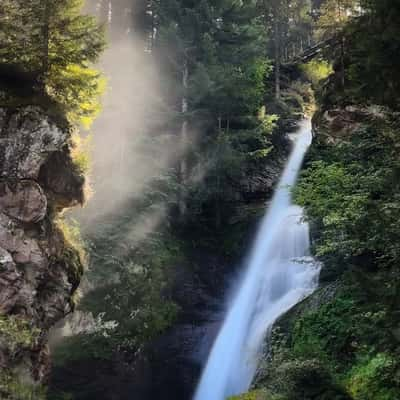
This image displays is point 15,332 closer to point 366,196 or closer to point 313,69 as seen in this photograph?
point 366,196

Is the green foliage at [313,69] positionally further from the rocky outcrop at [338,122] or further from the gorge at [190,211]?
the rocky outcrop at [338,122]

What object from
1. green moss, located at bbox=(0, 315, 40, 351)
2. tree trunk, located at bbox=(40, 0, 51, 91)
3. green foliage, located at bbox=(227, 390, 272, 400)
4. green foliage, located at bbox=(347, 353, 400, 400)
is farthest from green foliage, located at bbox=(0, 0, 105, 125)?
green foliage, located at bbox=(347, 353, 400, 400)

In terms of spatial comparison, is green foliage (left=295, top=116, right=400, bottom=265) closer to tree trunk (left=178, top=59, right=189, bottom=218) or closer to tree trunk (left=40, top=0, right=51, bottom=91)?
tree trunk (left=40, top=0, right=51, bottom=91)

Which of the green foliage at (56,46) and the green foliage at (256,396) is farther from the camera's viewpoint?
the green foliage at (56,46)

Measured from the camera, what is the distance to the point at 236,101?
75.1 ft

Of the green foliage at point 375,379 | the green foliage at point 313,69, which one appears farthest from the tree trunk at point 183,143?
the green foliage at point 313,69

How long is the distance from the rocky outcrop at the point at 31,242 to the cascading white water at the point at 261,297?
18.6ft

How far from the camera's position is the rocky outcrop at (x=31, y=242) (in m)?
10.4

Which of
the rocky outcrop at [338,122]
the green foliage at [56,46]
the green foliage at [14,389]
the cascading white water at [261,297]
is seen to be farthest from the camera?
the rocky outcrop at [338,122]

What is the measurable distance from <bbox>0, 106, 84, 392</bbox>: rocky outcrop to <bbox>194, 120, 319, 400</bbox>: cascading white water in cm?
568

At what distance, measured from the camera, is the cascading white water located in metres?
14.0

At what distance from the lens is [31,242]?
36.5 feet

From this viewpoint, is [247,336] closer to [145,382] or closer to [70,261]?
[145,382]

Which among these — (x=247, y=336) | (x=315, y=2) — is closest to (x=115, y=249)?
(x=247, y=336)
